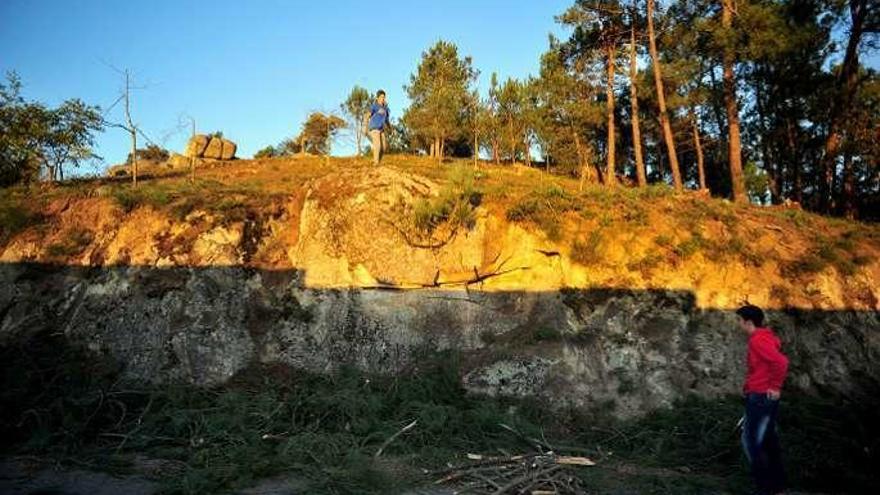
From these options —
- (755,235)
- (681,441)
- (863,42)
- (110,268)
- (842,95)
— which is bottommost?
(681,441)

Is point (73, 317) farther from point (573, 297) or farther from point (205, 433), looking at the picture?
point (573, 297)

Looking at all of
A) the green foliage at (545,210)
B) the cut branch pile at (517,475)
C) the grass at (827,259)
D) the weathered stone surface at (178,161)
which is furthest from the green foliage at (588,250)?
the weathered stone surface at (178,161)

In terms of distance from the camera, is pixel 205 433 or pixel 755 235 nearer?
pixel 205 433

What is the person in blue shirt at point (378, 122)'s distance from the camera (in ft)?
44.9

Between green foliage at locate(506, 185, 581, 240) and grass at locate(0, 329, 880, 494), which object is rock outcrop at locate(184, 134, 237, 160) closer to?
grass at locate(0, 329, 880, 494)

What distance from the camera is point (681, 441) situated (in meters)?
9.20

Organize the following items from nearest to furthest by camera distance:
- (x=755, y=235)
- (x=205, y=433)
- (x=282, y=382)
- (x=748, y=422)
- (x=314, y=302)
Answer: (x=748, y=422) < (x=205, y=433) < (x=282, y=382) < (x=314, y=302) < (x=755, y=235)

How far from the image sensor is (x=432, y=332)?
1148 cm

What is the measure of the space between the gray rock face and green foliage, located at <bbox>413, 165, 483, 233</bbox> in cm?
157

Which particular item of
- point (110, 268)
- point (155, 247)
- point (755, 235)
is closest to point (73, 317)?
point (110, 268)

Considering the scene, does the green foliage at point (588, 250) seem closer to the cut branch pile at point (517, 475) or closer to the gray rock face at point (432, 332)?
the gray rock face at point (432, 332)

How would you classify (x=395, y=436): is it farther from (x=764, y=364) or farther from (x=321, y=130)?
(x=321, y=130)

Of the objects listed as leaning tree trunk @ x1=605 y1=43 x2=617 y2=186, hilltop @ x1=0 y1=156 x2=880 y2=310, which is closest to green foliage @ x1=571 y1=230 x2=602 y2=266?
hilltop @ x1=0 y1=156 x2=880 y2=310

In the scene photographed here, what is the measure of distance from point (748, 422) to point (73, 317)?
1186 cm
